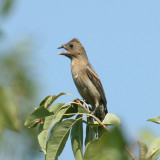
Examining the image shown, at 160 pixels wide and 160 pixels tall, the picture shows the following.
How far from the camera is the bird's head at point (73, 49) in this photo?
813 cm

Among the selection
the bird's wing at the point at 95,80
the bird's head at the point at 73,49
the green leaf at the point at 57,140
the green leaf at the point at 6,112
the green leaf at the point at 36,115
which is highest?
the green leaf at the point at 6,112

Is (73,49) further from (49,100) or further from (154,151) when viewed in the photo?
(154,151)

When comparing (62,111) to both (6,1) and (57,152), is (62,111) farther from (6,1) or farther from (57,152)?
(6,1)

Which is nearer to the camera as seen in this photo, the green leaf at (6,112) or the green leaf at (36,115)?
the green leaf at (6,112)

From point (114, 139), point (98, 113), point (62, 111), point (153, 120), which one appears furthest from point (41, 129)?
point (98, 113)

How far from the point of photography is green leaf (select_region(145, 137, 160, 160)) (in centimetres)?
313

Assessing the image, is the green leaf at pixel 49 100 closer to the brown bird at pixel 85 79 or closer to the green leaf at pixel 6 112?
the brown bird at pixel 85 79

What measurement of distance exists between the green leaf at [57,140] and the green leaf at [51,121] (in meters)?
0.09

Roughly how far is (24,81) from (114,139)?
2.39 metres

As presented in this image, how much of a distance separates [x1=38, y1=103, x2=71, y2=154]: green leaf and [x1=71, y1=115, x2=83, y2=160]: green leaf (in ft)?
0.80

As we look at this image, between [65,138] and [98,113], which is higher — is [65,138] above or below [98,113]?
above

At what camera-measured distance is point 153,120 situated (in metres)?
3.53

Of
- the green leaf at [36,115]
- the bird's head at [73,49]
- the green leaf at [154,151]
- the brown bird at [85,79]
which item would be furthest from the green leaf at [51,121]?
the bird's head at [73,49]

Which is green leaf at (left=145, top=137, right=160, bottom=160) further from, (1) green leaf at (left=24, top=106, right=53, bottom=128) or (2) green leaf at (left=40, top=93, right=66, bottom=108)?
(2) green leaf at (left=40, top=93, right=66, bottom=108)
